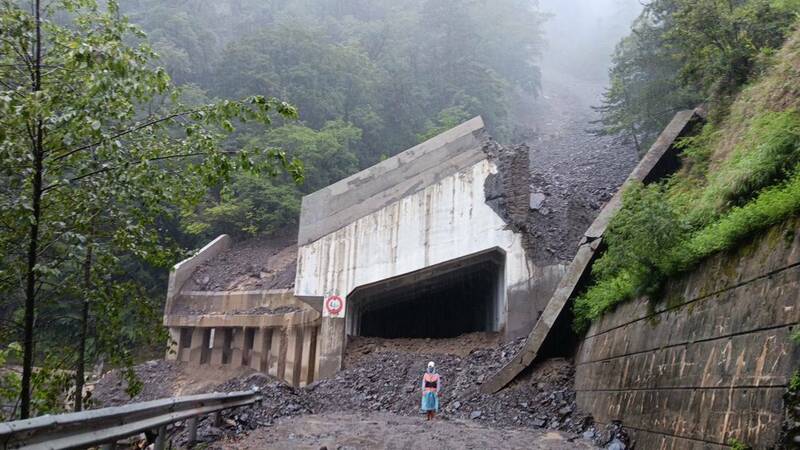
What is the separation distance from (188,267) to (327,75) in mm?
15140

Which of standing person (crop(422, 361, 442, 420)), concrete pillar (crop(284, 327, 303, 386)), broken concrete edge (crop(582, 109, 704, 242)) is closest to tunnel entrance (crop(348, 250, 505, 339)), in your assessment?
concrete pillar (crop(284, 327, 303, 386))

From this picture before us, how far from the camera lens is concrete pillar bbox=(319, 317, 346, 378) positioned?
53.1 ft

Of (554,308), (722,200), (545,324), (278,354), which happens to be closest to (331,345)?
(278,354)

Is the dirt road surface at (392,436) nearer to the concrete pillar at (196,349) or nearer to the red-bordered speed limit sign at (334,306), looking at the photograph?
the red-bordered speed limit sign at (334,306)

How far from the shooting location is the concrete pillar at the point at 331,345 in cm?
1619

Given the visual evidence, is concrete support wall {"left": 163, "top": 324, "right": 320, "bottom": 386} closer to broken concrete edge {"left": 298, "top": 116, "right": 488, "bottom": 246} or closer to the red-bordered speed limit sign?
the red-bordered speed limit sign

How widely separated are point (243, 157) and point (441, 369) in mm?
10504

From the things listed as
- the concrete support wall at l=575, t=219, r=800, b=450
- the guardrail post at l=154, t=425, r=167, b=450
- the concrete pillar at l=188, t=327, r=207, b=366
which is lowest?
the concrete pillar at l=188, t=327, r=207, b=366

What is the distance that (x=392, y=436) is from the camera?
858cm

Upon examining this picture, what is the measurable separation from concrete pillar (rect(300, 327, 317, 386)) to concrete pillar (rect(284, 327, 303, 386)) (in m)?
0.25

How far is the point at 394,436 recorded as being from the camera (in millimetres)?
8578

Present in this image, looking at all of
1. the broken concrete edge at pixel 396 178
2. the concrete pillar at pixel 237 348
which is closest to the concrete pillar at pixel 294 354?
the concrete pillar at pixel 237 348

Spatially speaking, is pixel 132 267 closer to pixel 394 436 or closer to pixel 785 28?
pixel 394 436

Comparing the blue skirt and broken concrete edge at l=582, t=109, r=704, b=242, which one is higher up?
broken concrete edge at l=582, t=109, r=704, b=242
